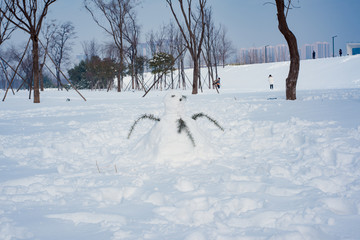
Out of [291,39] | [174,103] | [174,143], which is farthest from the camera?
[291,39]

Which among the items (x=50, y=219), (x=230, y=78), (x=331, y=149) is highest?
(x=230, y=78)

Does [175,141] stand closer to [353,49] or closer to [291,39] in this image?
[291,39]

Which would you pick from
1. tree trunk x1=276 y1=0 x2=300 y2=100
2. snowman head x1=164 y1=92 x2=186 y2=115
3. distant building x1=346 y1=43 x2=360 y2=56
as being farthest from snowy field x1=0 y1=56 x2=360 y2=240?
distant building x1=346 y1=43 x2=360 y2=56

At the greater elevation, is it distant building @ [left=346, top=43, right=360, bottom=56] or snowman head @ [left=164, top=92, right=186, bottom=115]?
distant building @ [left=346, top=43, right=360, bottom=56]

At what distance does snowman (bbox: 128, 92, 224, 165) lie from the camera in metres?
3.94

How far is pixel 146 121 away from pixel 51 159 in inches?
127

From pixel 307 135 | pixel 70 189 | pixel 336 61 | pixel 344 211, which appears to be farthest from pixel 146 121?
pixel 336 61

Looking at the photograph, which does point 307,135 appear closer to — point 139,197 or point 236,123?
point 236,123

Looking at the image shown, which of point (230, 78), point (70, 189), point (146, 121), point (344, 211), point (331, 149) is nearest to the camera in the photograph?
point (344, 211)

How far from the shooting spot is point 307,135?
4.62 meters

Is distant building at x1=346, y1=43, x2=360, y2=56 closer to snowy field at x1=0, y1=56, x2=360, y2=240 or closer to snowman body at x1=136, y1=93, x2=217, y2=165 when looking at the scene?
snowy field at x1=0, y1=56, x2=360, y2=240

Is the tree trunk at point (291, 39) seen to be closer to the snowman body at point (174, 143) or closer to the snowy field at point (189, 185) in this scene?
the snowy field at point (189, 185)

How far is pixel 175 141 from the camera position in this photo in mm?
4020

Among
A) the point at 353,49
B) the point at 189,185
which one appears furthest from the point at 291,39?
the point at 353,49
